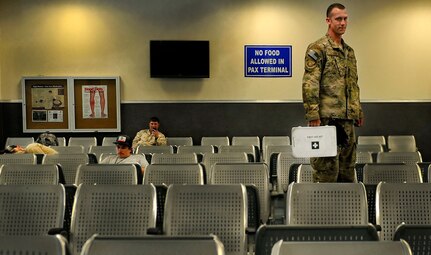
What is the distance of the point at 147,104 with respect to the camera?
1209cm

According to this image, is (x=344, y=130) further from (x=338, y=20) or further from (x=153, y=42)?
(x=153, y=42)

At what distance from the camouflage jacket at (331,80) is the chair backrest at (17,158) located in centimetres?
392

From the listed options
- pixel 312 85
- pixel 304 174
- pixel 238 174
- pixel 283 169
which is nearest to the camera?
pixel 312 85

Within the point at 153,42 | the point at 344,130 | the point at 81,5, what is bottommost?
the point at 344,130

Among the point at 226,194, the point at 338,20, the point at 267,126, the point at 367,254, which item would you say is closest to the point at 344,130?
the point at 338,20

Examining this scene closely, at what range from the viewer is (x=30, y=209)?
420cm

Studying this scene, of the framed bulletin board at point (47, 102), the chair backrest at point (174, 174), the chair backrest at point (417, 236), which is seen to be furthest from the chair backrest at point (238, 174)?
the framed bulletin board at point (47, 102)

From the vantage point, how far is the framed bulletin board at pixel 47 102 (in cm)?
1195

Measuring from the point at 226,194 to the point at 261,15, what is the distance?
8.59 meters

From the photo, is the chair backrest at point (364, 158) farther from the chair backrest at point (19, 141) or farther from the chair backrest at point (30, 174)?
the chair backrest at point (19, 141)

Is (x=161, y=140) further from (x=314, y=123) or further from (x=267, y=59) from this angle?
(x=314, y=123)

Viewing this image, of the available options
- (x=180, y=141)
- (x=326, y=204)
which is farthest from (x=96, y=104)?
Result: (x=326, y=204)

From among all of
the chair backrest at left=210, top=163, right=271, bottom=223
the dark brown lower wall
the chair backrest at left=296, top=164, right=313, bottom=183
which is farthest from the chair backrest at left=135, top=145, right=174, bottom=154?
the chair backrest at left=296, top=164, right=313, bottom=183

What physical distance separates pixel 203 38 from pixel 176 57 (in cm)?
70
